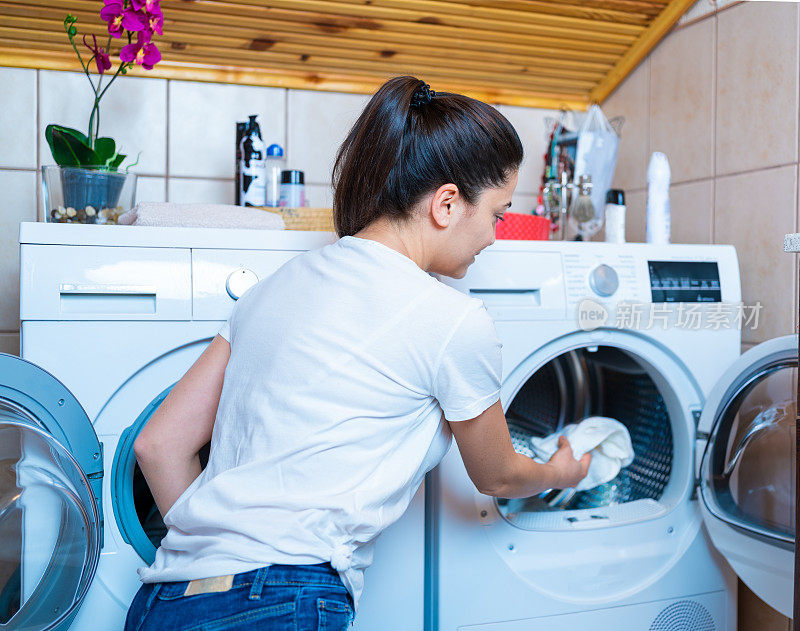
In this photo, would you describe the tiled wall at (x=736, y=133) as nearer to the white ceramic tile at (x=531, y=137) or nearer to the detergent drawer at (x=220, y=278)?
the white ceramic tile at (x=531, y=137)

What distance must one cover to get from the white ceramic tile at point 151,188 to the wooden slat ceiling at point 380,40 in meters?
0.25

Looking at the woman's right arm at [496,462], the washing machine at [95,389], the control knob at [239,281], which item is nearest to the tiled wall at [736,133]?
the woman's right arm at [496,462]

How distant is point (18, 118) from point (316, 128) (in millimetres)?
686

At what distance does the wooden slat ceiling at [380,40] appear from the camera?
1585 mm

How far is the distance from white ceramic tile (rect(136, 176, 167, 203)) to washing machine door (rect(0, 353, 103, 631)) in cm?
84

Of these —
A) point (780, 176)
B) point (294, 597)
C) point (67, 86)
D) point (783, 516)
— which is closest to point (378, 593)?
point (294, 597)

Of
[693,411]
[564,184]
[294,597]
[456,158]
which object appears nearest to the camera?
[294,597]

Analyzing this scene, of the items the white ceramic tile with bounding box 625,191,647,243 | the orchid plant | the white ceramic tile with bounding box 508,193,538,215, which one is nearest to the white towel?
the white ceramic tile with bounding box 625,191,647,243

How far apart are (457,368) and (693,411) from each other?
2.34 feet

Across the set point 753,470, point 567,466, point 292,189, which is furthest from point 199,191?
point 753,470

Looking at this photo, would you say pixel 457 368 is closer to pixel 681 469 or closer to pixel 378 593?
pixel 378 593

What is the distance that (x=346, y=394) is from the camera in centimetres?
83

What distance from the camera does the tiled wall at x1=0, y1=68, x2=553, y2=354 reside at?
1666mm

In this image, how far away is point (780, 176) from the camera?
1.44m
